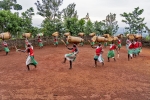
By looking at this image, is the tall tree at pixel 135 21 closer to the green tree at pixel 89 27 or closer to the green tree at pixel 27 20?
the green tree at pixel 89 27

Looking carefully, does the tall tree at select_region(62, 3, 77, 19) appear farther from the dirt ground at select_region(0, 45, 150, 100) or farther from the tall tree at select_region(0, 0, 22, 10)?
the dirt ground at select_region(0, 45, 150, 100)

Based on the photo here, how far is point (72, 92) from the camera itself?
7.61 m

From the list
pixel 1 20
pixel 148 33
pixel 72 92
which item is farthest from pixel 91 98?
pixel 148 33

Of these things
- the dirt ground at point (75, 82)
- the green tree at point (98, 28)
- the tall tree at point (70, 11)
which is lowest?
the dirt ground at point (75, 82)

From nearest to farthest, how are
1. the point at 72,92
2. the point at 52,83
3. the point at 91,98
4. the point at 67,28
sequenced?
the point at 91,98 < the point at 72,92 < the point at 52,83 < the point at 67,28

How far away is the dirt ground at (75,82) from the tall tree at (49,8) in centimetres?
1795

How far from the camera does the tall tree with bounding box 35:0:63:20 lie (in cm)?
2861

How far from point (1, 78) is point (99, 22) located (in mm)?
19220

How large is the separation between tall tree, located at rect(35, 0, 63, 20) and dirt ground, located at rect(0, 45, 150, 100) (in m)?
17.9

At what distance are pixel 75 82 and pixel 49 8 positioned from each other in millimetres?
21721

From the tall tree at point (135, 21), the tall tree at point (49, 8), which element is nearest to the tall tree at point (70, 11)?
the tall tree at point (49, 8)

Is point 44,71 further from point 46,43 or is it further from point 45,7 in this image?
point 45,7

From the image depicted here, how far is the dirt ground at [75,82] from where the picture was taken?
734cm

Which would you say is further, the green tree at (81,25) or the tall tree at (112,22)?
the tall tree at (112,22)
